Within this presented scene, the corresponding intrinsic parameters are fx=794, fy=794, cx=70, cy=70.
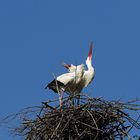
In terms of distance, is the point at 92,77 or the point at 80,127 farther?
the point at 92,77

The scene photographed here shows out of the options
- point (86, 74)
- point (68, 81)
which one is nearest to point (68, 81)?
point (68, 81)

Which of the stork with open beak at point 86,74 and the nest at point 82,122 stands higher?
the stork with open beak at point 86,74

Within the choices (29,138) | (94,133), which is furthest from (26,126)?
(94,133)

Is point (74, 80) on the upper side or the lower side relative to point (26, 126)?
upper

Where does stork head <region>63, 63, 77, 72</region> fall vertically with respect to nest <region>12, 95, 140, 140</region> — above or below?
above

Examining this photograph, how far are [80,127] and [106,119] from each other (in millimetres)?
316

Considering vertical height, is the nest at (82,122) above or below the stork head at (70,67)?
below

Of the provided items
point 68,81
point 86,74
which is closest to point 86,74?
point 86,74

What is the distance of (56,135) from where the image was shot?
9.00 meters

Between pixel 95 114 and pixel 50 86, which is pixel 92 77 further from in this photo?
pixel 95 114

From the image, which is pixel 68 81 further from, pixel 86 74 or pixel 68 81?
pixel 86 74

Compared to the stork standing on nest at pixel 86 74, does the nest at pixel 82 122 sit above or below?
below

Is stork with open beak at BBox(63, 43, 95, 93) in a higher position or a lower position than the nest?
higher

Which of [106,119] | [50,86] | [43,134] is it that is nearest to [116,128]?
[106,119]
